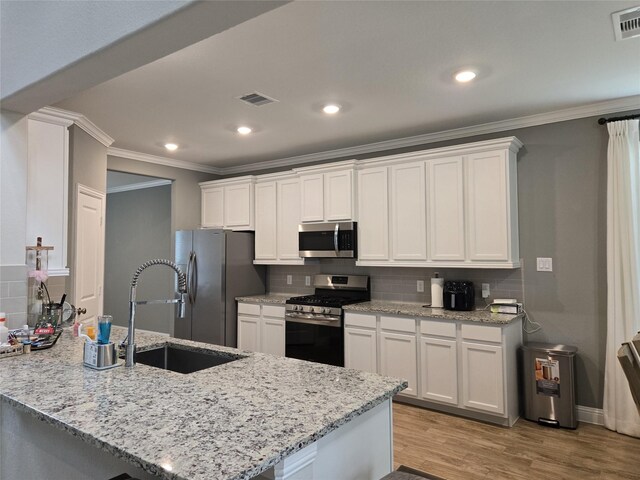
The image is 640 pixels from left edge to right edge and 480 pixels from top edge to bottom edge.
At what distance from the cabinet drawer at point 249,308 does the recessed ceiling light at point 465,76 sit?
3276 millimetres

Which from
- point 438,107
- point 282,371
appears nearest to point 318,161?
point 438,107

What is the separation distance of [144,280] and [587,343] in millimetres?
6564

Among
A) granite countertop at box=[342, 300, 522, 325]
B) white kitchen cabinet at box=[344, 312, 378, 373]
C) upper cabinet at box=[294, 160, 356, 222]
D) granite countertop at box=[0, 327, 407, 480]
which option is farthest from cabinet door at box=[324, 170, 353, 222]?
granite countertop at box=[0, 327, 407, 480]

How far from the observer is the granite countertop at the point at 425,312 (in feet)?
11.2

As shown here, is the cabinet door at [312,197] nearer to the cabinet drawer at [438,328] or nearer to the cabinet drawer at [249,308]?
the cabinet drawer at [249,308]

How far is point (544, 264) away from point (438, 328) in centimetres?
112

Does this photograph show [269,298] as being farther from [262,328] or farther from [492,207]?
[492,207]

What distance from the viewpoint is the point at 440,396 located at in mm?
3646

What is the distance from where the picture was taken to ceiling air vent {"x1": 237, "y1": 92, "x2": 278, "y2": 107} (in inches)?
126

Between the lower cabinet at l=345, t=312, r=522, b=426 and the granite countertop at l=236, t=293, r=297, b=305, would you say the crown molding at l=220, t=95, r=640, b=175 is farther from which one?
the lower cabinet at l=345, t=312, r=522, b=426

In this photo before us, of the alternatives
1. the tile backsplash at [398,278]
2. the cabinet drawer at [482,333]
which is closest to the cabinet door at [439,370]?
the cabinet drawer at [482,333]

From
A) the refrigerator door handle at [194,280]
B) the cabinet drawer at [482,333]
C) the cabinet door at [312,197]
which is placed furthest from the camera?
the refrigerator door handle at [194,280]

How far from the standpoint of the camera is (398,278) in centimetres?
445

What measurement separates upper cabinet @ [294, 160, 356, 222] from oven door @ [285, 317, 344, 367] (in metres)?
1.16
